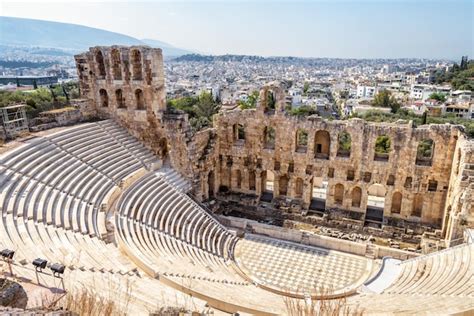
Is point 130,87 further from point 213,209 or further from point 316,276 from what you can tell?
point 316,276

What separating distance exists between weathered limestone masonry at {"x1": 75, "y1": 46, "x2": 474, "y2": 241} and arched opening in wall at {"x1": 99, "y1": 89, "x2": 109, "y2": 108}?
0.07 metres

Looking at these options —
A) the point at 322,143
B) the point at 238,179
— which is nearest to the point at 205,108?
the point at 238,179

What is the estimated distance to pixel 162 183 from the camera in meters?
21.6

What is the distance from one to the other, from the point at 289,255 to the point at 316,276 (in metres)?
2.34

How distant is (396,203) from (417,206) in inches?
52.3

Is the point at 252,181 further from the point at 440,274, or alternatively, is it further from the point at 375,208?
the point at 440,274

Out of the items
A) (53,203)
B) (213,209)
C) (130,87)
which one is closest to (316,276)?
(213,209)

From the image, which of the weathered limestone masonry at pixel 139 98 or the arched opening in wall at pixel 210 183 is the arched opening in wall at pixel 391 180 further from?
the weathered limestone masonry at pixel 139 98

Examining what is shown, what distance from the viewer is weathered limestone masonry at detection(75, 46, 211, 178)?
23.7m

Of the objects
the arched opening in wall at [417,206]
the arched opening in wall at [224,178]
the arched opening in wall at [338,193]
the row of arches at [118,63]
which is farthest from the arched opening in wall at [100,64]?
the arched opening in wall at [417,206]

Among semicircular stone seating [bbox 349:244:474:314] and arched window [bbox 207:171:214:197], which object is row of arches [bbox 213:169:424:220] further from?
semicircular stone seating [bbox 349:244:474:314]

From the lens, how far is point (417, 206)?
22.9 metres

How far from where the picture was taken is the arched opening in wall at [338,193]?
984 inches

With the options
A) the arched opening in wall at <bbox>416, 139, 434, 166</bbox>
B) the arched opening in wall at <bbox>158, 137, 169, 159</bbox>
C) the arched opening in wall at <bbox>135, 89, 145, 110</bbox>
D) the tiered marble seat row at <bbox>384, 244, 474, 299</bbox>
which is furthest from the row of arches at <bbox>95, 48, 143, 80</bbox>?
the tiered marble seat row at <bbox>384, 244, 474, 299</bbox>
